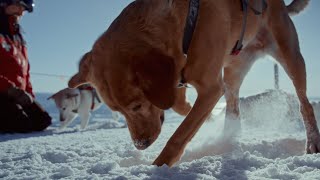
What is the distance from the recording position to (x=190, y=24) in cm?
242

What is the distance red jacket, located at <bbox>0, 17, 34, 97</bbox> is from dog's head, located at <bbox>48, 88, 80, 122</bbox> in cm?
425

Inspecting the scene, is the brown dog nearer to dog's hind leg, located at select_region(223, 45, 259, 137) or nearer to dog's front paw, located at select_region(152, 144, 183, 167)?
dog's front paw, located at select_region(152, 144, 183, 167)

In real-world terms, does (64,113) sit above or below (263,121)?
below

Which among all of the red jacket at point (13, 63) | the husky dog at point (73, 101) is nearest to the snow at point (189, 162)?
the red jacket at point (13, 63)

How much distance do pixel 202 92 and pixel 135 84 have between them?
466 millimetres

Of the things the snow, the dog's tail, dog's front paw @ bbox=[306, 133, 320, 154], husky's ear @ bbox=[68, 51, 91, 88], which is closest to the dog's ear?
the snow

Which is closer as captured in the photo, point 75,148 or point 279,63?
point 75,148

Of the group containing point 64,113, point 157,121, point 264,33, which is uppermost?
point 264,33

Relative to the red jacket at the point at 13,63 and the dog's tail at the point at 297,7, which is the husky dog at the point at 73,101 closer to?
the red jacket at the point at 13,63

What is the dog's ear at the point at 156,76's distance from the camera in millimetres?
2244

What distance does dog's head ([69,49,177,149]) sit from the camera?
2266 mm

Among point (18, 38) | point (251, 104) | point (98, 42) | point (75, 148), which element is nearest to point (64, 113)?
point (18, 38)

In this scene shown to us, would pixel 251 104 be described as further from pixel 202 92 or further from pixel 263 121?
pixel 202 92

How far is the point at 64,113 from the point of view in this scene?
11070 mm
